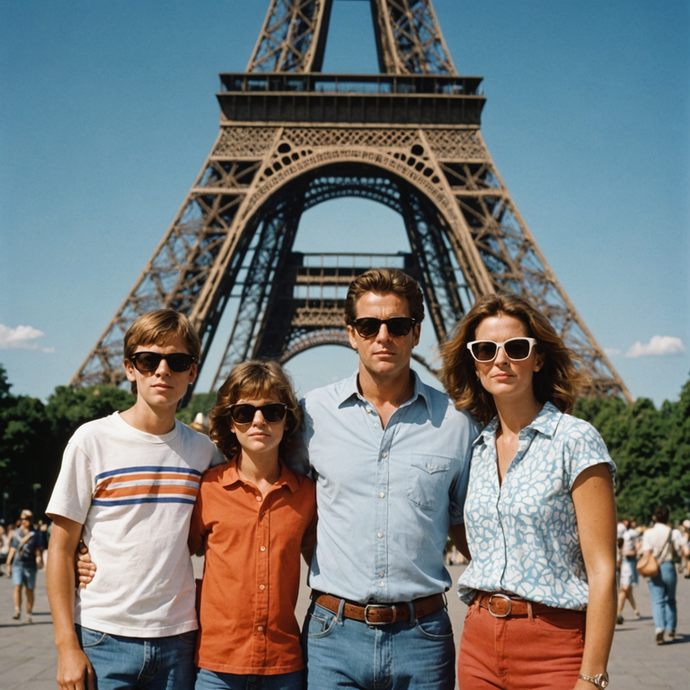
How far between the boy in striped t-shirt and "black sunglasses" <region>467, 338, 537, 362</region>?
128 cm

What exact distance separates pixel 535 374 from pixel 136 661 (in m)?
2.03

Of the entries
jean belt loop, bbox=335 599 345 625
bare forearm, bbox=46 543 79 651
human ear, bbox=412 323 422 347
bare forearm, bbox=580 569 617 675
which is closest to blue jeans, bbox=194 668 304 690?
jean belt loop, bbox=335 599 345 625

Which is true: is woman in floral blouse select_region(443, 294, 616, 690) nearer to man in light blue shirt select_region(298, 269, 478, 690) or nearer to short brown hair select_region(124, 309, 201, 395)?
man in light blue shirt select_region(298, 269, 478, 690)

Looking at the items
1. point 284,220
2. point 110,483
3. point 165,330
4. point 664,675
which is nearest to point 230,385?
point 165,330

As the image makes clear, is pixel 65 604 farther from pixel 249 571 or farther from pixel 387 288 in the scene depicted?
pixel 387 288

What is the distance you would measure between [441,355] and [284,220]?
3460cm

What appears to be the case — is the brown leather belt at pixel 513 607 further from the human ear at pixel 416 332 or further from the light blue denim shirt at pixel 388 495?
the human ear at pixel 416 332

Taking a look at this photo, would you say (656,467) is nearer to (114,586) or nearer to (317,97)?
(317,97)

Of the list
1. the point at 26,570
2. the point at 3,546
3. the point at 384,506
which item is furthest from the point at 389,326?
the point at 3,546

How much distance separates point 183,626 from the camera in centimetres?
324

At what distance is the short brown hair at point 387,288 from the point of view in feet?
11.3

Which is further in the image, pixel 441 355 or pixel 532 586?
pixel 441 355

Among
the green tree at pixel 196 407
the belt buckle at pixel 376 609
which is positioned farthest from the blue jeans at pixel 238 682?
the green tree at pixel 196 407

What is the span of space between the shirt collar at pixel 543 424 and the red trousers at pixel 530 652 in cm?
67
